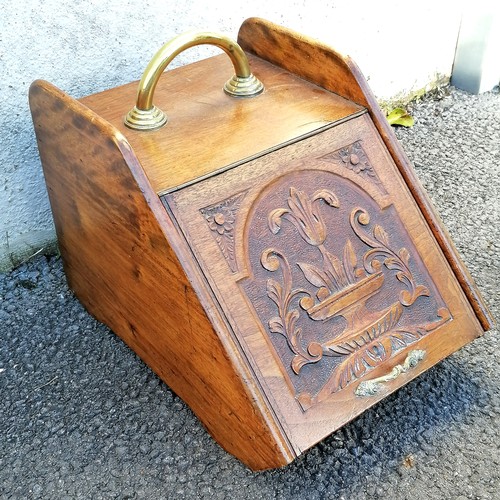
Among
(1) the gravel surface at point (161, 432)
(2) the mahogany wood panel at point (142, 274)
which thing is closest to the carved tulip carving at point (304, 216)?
(2) the mahogany wood panel at point (142, 274)

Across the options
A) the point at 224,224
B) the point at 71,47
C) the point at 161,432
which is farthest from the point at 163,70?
the point at 161,432

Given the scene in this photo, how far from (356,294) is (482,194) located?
0.96m

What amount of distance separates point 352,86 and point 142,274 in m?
0.60

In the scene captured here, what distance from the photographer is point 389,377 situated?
142 cm

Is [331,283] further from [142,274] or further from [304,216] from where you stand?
[142,274]

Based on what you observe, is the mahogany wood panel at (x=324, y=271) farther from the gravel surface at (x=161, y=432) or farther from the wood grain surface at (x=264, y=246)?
the gravel surface at (x=161, y=432)

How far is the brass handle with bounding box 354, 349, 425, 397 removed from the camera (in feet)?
4.57

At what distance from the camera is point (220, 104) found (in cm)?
161

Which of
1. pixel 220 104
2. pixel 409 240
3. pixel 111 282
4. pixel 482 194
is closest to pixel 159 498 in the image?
pixel 111 282

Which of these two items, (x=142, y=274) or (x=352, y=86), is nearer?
(x=142, y=274)

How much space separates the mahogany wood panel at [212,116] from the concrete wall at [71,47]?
0.24 metres

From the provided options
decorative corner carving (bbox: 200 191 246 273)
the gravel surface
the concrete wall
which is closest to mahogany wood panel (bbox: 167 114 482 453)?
decorative corner carving (bbox: 200 191 246 273)

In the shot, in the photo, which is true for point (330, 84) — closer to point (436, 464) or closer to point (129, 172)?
point (129, 172)

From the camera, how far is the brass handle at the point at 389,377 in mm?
1393
